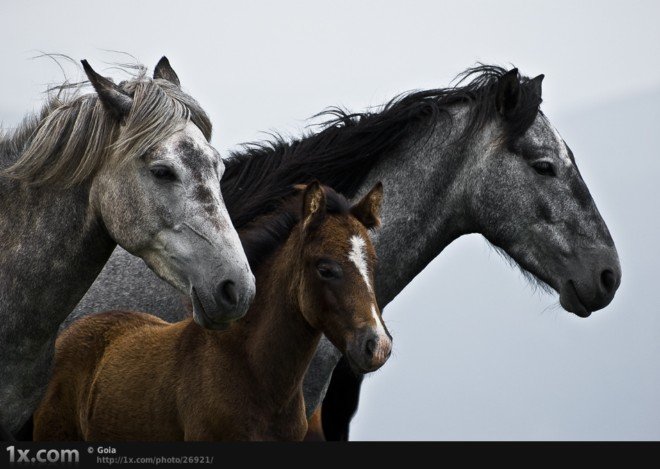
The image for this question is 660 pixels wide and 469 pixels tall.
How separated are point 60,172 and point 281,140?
7.70 ft

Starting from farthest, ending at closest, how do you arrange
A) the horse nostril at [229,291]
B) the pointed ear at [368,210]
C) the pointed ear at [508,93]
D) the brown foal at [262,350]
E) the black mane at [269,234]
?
the pointed ear at [508,93]
the black mane at [269,234]
the pointed ear at [368,210]
the brown foal at [262,350]
the horse nostril at [229,291]

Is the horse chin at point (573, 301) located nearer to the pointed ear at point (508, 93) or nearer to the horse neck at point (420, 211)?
the horse neck at point (420, 211)

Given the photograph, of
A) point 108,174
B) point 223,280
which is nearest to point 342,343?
point 223,280

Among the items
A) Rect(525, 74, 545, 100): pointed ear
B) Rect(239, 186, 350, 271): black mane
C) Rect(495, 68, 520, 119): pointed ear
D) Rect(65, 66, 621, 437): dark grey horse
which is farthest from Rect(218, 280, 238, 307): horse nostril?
Rect(525, 74, 545, 100): pointed ear

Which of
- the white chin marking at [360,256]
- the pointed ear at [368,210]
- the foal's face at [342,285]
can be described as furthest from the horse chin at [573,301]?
the white chin marking at [360,256]

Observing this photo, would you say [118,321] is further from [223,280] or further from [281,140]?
[223,280]

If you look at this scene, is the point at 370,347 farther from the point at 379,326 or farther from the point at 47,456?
the point at 47,456

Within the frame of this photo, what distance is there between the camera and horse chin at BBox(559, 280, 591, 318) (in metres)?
6.22

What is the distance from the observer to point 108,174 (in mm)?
4590

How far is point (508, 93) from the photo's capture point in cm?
646

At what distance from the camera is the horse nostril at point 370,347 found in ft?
16.0

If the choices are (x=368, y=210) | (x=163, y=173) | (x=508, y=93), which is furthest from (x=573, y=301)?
(x=163, y=173)

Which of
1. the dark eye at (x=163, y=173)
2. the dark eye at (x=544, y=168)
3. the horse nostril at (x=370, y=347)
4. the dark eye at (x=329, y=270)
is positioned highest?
the dark eye at (x=163, y=173)

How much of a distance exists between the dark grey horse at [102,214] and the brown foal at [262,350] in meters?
0.72
